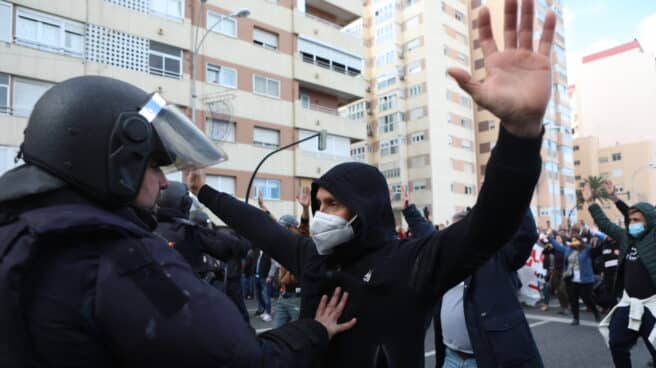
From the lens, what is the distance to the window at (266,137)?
25188 mm

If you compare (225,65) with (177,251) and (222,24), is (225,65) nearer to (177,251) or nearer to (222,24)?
(222,24)

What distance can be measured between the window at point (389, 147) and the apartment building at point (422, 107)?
0.06m

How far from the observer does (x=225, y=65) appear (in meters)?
24.1

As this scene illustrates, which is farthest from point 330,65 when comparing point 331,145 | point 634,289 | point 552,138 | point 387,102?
point 552,138

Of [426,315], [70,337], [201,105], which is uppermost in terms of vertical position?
[201,105]

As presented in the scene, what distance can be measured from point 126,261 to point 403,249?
125cm

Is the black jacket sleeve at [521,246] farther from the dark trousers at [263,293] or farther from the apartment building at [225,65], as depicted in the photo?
the apartment building at [225,65]

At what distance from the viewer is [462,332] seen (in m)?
3.88

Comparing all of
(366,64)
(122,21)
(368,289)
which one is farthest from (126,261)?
(366,64)

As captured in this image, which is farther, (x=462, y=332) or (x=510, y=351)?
(x=462, y=332)

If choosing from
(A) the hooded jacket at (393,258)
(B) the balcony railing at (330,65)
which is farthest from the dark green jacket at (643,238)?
(B) the balcony railing at (330,65)

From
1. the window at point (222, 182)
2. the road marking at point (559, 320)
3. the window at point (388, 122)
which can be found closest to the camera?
the road marking at point (559, 320)

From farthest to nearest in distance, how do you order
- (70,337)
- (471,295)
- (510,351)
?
(471,295)
(510,351)
(70,337)

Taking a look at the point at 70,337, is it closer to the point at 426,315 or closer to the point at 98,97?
the point at 98,97
